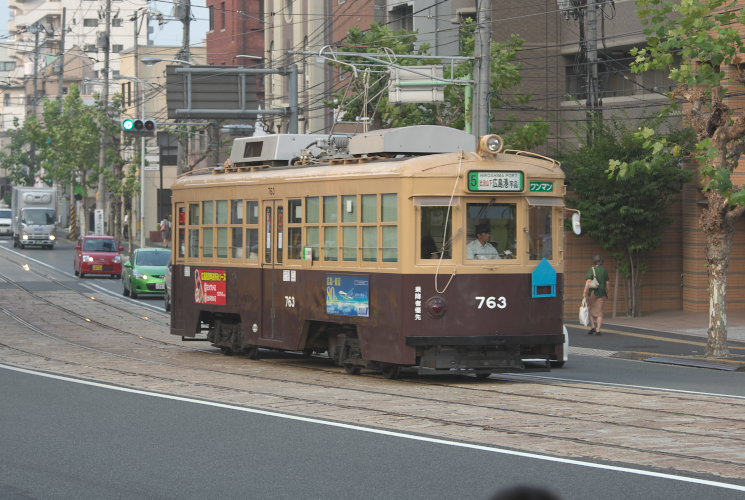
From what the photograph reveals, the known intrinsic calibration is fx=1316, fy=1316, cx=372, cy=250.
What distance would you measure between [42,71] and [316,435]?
126 metres

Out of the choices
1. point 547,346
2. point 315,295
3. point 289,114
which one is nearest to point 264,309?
point 315,295

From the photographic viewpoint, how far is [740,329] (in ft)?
90.8

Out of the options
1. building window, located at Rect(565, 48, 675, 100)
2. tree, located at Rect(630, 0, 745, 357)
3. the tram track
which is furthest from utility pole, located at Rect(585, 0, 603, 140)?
the tram track

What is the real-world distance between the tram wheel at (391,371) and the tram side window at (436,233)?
156 cm

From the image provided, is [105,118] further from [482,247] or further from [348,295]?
[482,247]

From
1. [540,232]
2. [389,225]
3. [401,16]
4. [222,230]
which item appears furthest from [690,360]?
[401,16]

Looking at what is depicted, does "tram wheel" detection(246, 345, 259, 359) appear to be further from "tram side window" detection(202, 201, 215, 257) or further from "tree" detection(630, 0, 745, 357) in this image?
"tree" detection(630, 0, 745, 357)

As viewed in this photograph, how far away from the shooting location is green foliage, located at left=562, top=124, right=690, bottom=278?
30344 millimetres

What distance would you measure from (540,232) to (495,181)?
950 mm

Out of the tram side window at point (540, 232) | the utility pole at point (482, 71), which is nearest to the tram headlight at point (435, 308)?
the tram side window at point (540, 232)

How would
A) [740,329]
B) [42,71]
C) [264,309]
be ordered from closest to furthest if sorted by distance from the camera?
[264,309] → [740,329] → [42,71]

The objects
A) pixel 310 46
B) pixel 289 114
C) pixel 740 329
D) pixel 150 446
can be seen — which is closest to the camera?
pixel 150 446

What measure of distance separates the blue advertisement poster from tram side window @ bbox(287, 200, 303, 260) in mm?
937

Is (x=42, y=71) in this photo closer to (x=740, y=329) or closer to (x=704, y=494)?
(x=740, y=329)
